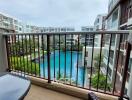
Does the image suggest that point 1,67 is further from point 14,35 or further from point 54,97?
point 54,97

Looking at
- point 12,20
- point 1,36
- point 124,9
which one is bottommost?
point 1,36

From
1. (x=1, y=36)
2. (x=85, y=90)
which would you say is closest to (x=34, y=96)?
(x=85, y=90)

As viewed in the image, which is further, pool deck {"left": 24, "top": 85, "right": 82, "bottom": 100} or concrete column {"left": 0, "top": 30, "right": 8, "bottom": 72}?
concrete column {"left": 0, "top": 30, "right": 8, "bottom": 72}

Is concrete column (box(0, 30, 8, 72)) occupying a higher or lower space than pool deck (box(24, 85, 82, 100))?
higher

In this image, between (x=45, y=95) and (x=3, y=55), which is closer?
(x=45, y=95)

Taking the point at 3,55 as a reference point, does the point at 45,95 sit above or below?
below

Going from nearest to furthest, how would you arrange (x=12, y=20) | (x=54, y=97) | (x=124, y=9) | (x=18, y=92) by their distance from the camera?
(x=18, y=92), (x=54, y=97), (x=124, y=9), (x=12, y=20)

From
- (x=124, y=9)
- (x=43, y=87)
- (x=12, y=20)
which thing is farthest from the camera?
(x=12, y=20)

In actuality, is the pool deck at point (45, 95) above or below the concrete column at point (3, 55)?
below

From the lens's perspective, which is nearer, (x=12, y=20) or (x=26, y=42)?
(x=26, y=42)

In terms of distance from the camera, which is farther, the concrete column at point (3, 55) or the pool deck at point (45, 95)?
the concrete column at point (3, 55)

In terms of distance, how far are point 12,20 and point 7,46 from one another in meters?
31.4

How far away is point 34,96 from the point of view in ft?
6.98

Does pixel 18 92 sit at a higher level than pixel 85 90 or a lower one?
higher
